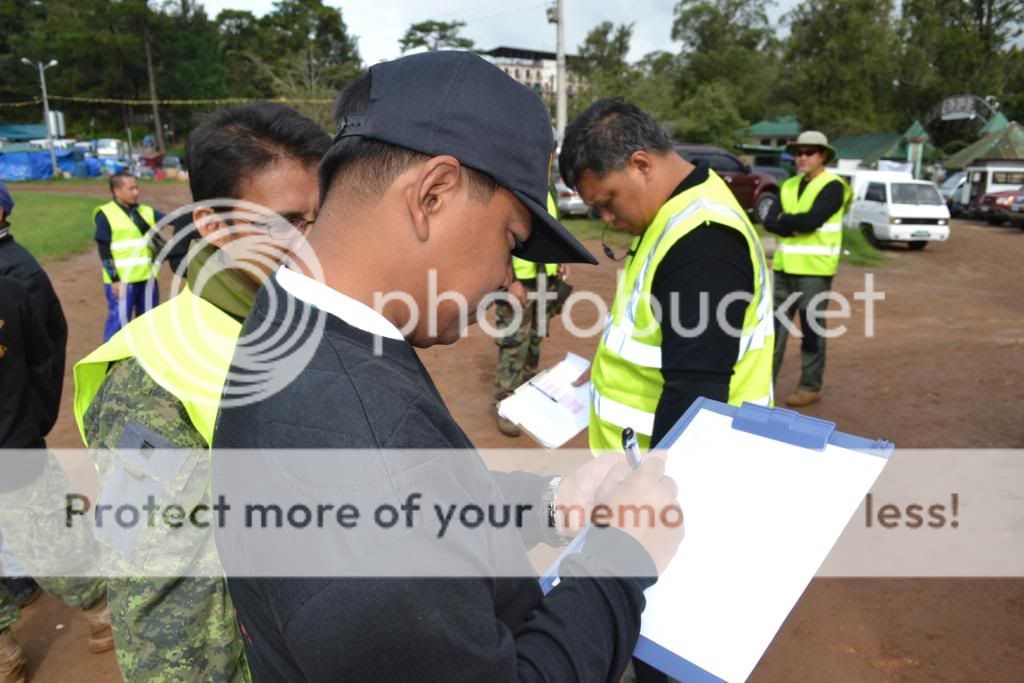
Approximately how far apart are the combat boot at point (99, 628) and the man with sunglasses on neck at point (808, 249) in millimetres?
4704

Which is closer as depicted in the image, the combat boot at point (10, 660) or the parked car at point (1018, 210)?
the combat boot at point (10, 660)

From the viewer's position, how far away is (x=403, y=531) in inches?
30.8

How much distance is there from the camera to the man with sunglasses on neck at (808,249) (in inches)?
214

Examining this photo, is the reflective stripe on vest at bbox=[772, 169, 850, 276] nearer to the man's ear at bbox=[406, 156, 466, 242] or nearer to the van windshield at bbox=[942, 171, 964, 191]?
the man's ear at bbox=[406, 156, 466, 242]

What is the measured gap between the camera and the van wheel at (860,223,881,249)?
15033 mm

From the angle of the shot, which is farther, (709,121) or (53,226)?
(709,121)

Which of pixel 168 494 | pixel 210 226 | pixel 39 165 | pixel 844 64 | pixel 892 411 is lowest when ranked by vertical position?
pixel 892 411

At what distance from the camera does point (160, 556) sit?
1465mm

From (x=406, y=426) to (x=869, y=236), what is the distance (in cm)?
1666

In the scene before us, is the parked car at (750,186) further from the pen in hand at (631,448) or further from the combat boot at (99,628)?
the pen in hand at (631,448)

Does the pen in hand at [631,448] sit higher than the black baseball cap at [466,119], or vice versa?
the black baseball cap at [466,119]

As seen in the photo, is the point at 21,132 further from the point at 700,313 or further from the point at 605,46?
the point at 700,313

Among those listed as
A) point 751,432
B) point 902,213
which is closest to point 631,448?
point 751,432

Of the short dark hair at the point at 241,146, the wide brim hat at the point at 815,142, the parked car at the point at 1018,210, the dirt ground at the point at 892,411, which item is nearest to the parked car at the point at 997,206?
the parked car at the point at 1018,210
